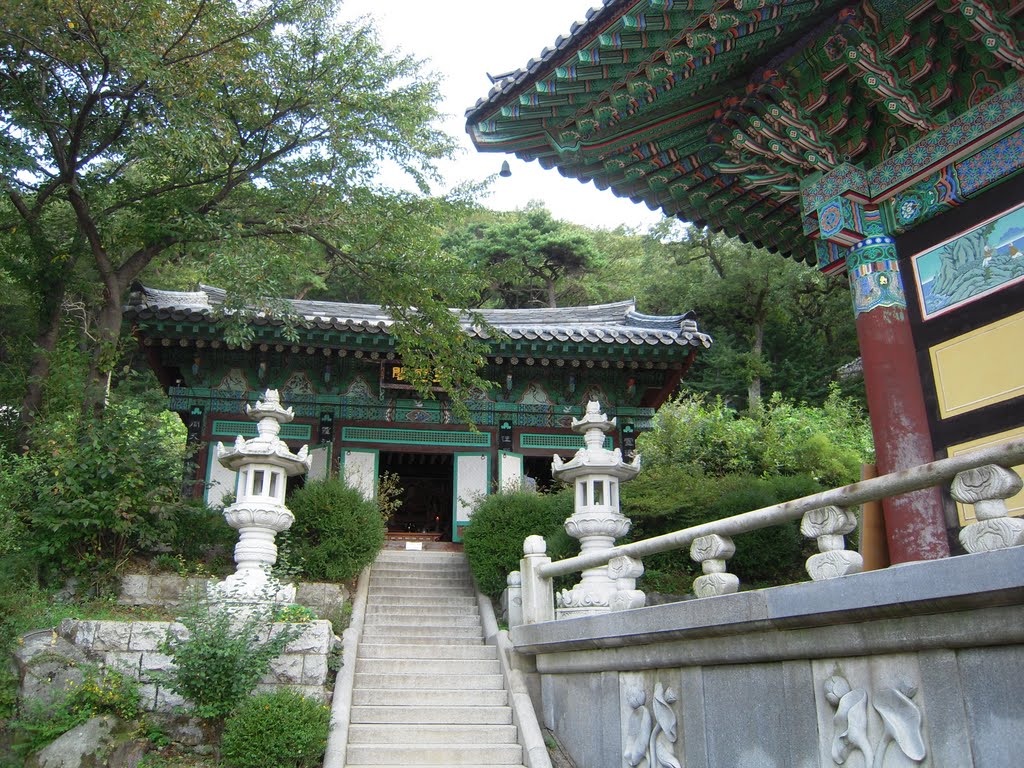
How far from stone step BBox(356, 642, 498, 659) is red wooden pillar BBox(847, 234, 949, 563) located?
524cm

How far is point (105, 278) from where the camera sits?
11.4m

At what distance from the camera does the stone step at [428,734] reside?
7.67 metres

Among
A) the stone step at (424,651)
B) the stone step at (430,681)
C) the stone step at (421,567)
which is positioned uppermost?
the stone step at (421,567)

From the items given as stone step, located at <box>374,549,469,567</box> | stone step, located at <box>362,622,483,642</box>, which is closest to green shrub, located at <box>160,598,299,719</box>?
stone step, located at <box>362,622,483,642</box>

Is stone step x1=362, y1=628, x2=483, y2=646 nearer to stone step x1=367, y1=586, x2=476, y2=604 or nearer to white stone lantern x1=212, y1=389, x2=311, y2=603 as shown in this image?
stone step x1=367, y1=586, x2=476, y2=604

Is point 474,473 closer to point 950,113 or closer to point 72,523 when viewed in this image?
point 72,523

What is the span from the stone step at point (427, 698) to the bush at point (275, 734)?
3.58 ft

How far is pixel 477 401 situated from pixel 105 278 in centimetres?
651

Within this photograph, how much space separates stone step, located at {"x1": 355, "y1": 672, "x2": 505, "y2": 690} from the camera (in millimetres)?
8656

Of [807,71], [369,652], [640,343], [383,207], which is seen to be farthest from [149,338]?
[807,71]

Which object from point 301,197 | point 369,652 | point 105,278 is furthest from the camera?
point 301,197

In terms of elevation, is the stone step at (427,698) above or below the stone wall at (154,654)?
below

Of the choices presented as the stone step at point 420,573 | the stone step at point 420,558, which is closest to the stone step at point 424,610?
the stone step at point 420,573

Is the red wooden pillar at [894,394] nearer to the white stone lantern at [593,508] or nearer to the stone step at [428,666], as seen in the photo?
the white stone lantern at [593,508]
